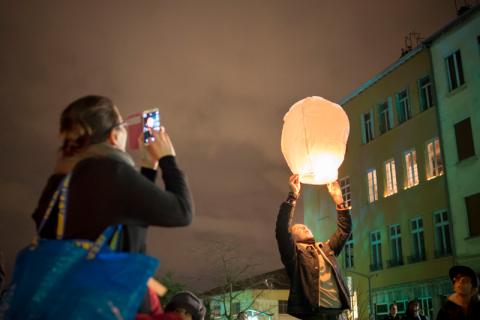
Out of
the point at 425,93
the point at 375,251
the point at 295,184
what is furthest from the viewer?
the point at 375,251

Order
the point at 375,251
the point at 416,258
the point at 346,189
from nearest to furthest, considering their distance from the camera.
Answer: the point at 416,258
the point at 375,251
the point at 346,189

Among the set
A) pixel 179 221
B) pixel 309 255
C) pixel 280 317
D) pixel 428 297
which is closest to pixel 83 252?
pixel 179 221

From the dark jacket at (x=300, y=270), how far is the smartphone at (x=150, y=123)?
10.3 ft

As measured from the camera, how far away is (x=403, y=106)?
30734 millimetres

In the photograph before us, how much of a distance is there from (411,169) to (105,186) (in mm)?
28867

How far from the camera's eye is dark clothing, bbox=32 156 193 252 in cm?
211

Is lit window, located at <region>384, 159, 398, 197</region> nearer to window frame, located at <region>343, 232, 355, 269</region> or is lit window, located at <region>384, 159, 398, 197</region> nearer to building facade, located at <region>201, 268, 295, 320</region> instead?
window frame, located at <region>343, 232, 355, 269</region>

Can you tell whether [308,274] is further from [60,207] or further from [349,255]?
[349,255]

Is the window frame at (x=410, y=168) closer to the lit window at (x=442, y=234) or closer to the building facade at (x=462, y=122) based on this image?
the lit window at (x=442, y=234)

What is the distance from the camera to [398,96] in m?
31.0

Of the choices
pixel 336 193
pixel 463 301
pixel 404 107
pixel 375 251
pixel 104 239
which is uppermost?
pixel 404 107

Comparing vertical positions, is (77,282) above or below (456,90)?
below

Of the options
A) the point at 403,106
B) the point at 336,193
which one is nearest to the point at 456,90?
the point at 403,106

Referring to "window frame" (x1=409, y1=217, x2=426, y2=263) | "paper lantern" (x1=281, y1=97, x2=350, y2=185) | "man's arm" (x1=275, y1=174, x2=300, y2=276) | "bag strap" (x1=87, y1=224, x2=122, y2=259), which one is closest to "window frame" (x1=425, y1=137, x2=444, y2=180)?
"window frame" (x1=409, y1=217, x2=426, y2=263)
